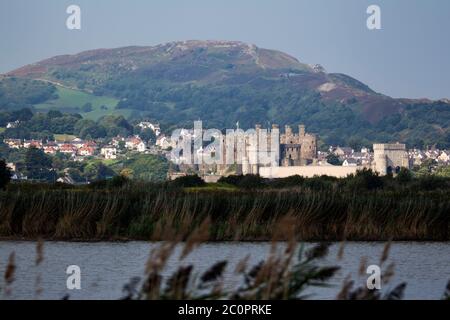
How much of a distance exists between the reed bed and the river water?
0.73 meters

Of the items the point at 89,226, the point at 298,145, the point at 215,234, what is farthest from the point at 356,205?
the point at 298,145

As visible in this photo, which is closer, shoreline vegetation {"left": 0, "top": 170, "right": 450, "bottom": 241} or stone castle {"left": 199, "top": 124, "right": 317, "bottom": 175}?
shoreline vegetation {"left": 0, "top": 170, "right": 450, "bottom": 241}

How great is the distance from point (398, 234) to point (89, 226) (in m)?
6.52

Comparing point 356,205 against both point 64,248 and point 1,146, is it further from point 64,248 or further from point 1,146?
point 1,146

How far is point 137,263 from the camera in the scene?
2100 cm

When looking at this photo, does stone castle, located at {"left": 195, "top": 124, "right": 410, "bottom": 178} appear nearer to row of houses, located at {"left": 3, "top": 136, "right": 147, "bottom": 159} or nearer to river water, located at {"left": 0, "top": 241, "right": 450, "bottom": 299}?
row of houses, located at {"left": 3, "top": 136, "right": 147, "bottom": 159}

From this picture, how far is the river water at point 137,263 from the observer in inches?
679

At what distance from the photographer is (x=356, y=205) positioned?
26.7 meters

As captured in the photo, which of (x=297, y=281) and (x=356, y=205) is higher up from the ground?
(x=297, y=281)

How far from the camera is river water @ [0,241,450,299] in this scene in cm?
1723

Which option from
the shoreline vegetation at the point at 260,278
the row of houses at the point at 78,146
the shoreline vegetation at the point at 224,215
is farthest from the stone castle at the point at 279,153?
the shoreline vegetation at the point at 260,278

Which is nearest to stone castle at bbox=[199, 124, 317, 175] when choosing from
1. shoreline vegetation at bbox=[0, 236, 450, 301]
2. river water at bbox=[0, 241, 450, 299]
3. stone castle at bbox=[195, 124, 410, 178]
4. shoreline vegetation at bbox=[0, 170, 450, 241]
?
stone castle at bbox=[195, 124, 410, 178]

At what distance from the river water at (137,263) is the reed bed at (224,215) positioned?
725mm
